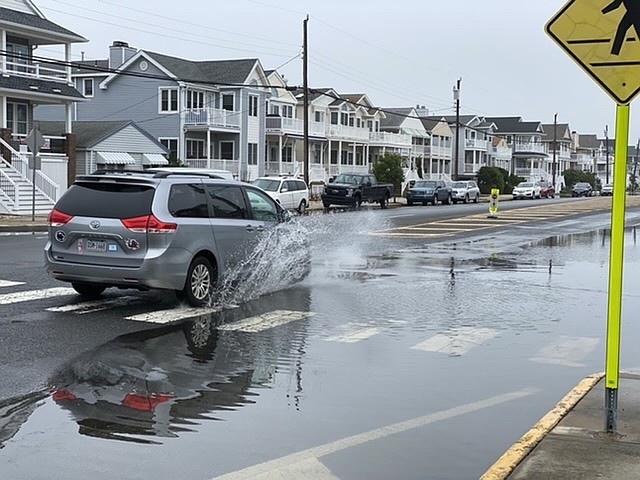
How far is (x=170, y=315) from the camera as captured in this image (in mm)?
10742

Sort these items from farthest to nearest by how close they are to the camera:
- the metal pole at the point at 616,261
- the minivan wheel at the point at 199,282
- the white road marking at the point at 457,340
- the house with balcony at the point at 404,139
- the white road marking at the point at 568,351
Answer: the house with balcony at the point at 404,139
the minivan wheel at the point at 199,282
the white road marking at the point at 457,340
the white road marking at the point at 568,351
the metal pole at the point at 616,261

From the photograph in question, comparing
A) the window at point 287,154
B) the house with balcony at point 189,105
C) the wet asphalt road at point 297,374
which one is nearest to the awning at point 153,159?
the house with balcony at point 189,105

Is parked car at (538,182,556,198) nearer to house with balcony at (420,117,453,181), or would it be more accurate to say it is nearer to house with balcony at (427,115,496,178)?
house with balcony at (420,117,453,181)

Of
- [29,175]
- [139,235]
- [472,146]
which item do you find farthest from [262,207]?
[472,146]

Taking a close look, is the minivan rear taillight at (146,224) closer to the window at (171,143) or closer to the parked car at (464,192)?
the window at (171,143)

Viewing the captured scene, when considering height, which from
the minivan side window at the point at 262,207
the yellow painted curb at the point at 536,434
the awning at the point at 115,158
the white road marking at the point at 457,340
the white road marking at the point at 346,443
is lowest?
the white road marking at the point at 346,443

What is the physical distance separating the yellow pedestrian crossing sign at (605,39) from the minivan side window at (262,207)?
300 inches

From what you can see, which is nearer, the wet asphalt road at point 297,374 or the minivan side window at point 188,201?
the wet asphalt road at point 297,374

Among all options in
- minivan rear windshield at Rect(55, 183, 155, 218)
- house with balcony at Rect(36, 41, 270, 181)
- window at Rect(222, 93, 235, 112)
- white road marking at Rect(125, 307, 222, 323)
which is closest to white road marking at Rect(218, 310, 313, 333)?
white road marking at Rect(125, 307, 222, 323)

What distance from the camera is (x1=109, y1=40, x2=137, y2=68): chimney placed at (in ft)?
193

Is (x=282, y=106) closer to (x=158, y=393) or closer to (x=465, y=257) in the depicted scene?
(x=465, y=257)

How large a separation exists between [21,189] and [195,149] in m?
24.9

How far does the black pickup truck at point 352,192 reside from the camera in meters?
45.4

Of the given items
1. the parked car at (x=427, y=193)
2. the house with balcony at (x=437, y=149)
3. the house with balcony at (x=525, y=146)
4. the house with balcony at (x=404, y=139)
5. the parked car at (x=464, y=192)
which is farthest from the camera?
the house with balcony at (x=525, y=146)
